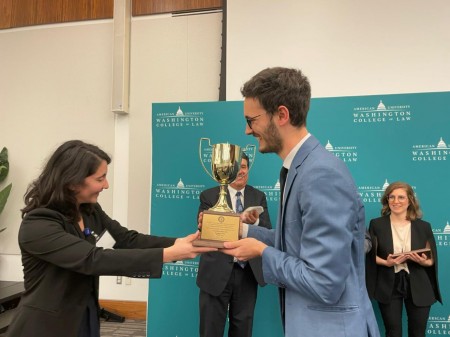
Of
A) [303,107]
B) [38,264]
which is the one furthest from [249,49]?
[38,264]

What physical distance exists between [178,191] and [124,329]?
167cm

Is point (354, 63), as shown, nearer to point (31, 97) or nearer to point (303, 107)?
point (303, 107)

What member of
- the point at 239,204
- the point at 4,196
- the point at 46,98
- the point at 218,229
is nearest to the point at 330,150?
the point at 239,204

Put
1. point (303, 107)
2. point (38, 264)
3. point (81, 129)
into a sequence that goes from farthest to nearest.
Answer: point (81, 129), point (38, 264), point (303, 107)

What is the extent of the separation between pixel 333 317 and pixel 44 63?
497 cm

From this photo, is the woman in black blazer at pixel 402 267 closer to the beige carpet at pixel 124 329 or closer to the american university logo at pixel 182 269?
the american university logo at pixel 182 269

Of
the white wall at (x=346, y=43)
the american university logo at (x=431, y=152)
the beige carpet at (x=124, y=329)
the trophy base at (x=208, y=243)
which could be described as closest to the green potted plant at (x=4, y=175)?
the beige carpet at (x=124, y=329)

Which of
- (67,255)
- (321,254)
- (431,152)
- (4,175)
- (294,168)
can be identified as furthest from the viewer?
(4,175)

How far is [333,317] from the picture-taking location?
1082 mm

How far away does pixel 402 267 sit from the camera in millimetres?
2873

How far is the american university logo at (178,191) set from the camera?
3.62 m

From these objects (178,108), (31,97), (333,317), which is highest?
(31,97)

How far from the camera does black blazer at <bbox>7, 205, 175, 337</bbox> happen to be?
143 centimetres

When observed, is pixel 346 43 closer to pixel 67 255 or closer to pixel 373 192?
pixel 373 192
